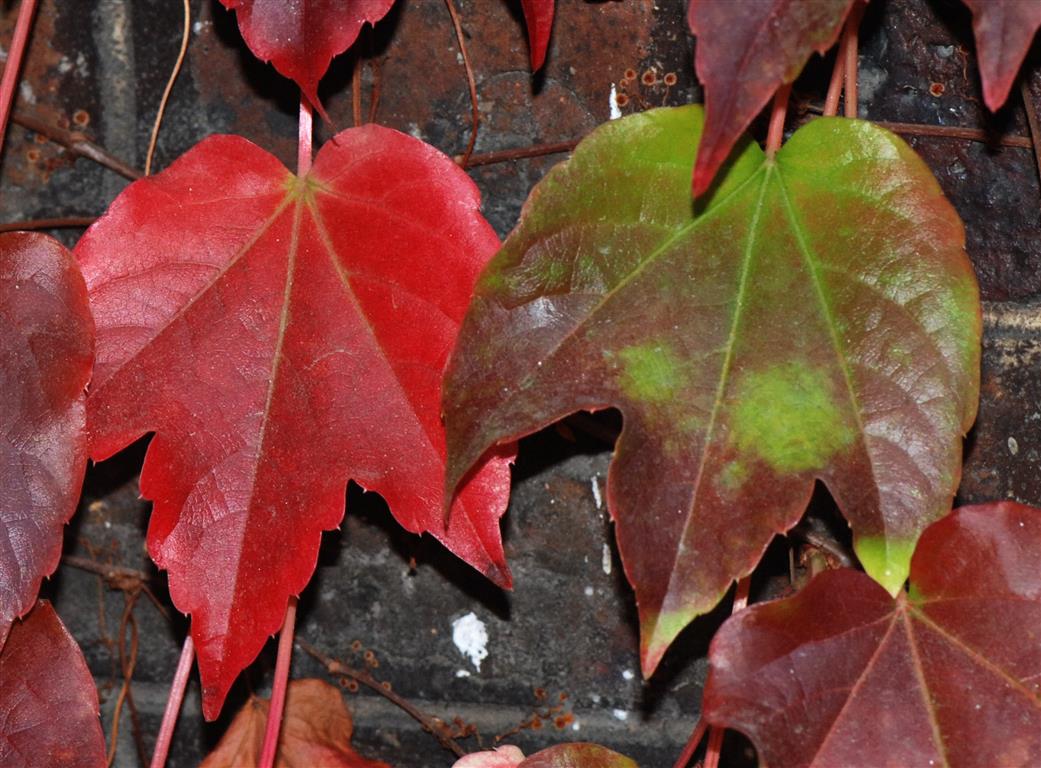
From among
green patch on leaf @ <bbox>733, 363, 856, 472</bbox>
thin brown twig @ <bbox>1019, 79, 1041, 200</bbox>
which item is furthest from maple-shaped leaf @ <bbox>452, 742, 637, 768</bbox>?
thin brown twig @ <bbox>1019, 79, 1041, 200</bbox>

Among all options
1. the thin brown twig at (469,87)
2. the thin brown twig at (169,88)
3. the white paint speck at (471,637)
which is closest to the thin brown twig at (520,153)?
the thin brown twig at (469,87)

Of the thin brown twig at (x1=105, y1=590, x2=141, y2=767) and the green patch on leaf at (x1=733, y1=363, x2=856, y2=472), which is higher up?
the green patch on leaf at (x1=733, y1=363, x2=856, y2=472)

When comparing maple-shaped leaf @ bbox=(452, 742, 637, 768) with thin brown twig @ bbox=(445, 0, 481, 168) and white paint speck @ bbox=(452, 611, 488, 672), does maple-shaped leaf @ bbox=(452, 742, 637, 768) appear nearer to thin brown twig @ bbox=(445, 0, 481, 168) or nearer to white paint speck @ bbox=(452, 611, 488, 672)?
white paint speck @ bbox=(452, 611, 488, 672)

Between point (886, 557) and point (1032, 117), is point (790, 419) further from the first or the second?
point (1032, 117)

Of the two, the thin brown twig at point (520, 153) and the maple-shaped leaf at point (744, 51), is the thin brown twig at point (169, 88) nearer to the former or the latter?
the thin brown twig at point (520, 153)

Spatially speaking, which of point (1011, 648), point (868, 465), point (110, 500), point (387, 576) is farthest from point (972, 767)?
point (110, 500)

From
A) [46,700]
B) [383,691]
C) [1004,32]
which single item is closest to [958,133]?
[1004,32]
